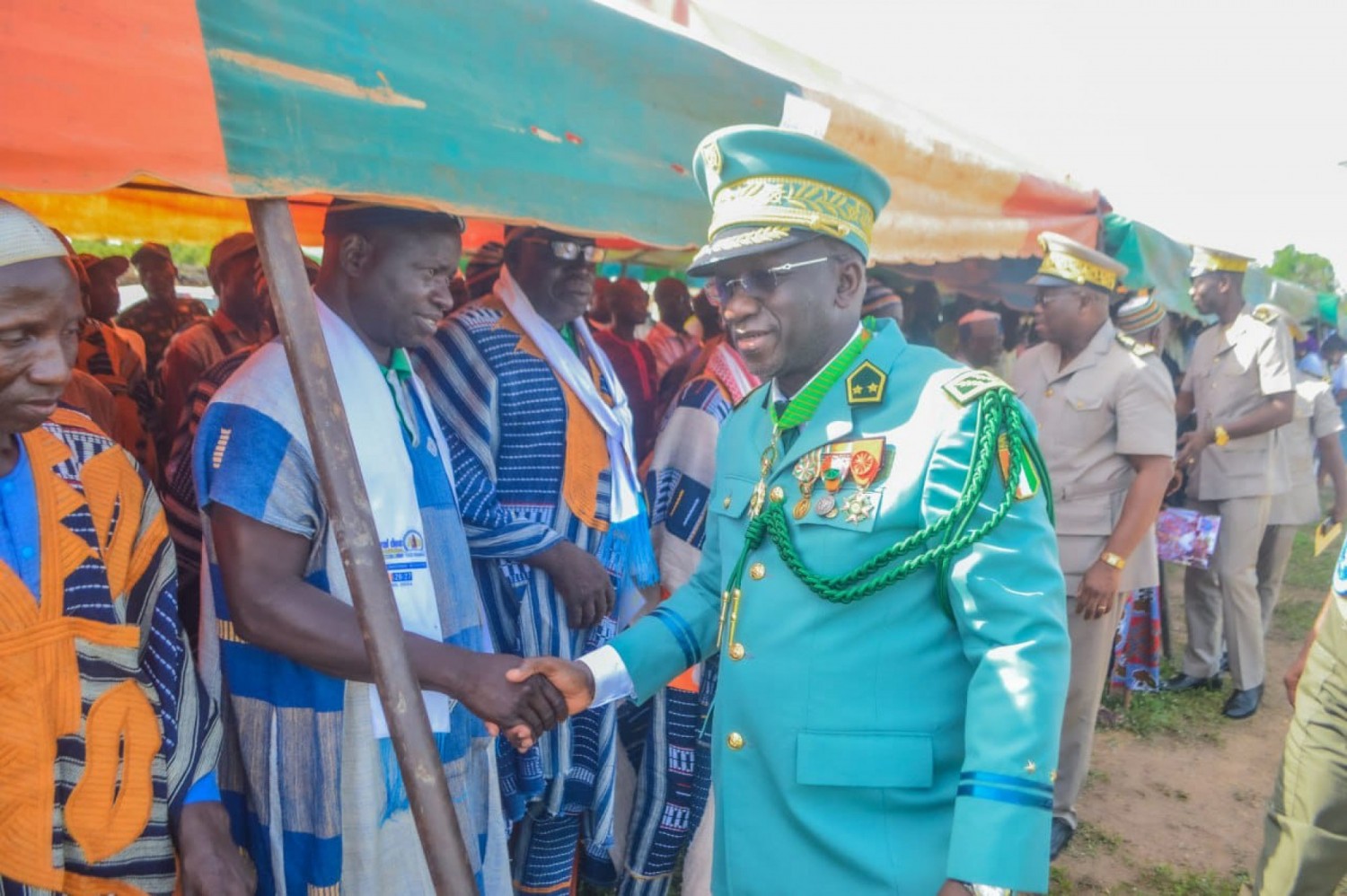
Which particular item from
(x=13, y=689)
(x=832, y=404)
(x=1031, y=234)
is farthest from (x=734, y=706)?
(x=1031, y=234)

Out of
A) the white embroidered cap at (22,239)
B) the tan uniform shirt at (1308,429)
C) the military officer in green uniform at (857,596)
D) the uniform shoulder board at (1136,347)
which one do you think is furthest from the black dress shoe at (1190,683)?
the white embroidered cap at (22,239)

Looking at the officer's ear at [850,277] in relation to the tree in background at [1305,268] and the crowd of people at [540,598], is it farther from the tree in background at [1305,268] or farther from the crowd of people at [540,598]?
the tree in background at [1305,268]

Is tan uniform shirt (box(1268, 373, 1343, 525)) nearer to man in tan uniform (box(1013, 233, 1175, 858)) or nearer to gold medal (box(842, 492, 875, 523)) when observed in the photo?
man in tan uniform (box(1013, 233, 1175, 858))

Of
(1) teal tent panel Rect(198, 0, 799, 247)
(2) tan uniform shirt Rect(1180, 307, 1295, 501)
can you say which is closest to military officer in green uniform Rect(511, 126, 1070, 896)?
(1) teal tent panel Rect(198, 0, 799, 247)

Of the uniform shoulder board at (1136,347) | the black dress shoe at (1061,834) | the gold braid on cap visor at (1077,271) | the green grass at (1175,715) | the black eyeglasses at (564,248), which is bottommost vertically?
the black dress shoe at (1061,834)

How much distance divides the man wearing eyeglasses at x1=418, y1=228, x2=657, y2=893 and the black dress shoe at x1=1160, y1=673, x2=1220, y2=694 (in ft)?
15.3

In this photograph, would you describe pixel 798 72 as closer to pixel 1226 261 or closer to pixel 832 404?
pixel 832 404

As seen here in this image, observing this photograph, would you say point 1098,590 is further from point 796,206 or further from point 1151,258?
point 796,206

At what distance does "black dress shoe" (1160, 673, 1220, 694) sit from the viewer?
20.2 ft

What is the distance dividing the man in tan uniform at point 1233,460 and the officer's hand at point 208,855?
5.55m

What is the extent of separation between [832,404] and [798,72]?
6.40 feet

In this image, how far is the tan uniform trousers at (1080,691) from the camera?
407 centimetres

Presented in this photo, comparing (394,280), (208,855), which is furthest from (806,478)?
(208,855)

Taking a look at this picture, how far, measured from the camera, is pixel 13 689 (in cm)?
151
